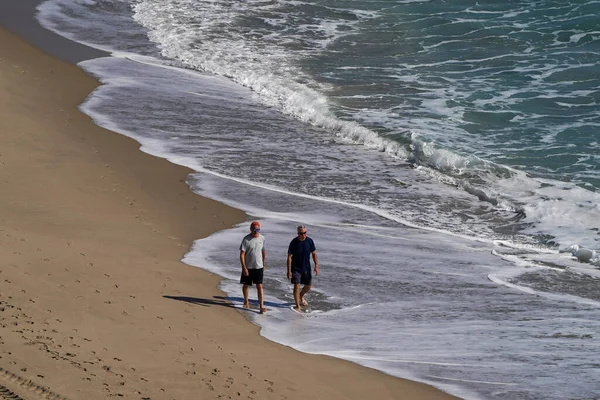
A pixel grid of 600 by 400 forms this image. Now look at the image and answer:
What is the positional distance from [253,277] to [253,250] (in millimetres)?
328

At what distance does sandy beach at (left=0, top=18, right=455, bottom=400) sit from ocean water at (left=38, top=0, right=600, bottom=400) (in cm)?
52

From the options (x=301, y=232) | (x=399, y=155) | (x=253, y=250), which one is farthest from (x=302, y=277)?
(x=399, y=155)

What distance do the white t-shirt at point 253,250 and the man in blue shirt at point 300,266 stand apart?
366 millimetres

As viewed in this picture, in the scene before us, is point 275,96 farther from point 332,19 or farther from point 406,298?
point 406,298

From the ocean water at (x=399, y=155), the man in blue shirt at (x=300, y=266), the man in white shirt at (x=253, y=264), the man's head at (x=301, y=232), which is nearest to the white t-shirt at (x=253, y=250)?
the man in white shirt at (x=253, y=264)

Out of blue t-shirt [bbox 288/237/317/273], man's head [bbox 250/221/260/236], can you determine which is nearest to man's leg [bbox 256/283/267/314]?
blue t-shirt [bbox 288/237/317/273]

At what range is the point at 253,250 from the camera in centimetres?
1184

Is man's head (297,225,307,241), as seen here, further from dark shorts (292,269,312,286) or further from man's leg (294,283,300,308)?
man's leg (294,283,300,308)

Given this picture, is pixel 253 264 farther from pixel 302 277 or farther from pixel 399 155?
pixel 399 155

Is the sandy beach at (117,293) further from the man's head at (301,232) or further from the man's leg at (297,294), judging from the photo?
the man's head at (301,232)

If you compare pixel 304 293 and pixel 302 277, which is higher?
pixel 302 277

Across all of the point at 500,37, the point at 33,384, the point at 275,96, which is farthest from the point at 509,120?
the point at 33,384

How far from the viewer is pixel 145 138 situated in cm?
1873

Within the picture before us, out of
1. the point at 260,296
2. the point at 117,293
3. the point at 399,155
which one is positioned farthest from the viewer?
the point at 399,155
